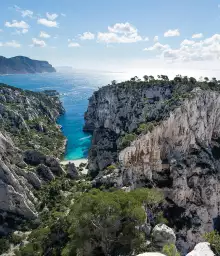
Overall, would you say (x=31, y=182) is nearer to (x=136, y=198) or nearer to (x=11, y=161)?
(x=11, y=161)

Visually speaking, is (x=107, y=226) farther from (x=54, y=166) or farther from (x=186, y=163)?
(x=54, y=166)

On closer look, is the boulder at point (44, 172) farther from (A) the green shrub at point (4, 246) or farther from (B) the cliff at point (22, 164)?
(A) the green shrub at point (4, 246)

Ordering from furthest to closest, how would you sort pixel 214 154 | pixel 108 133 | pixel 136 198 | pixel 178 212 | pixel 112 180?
pixel 108 133, pixel 214 154, pixel 178 212, pixel 112 180, pixel 136 198

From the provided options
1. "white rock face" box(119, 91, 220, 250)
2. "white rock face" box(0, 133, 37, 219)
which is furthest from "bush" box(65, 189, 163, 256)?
"white rock face" box(0, 133, 37, 219)

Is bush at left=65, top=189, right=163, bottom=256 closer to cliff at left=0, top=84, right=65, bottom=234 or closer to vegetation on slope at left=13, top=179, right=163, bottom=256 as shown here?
vegetation on slope at left=13, top=179, right=163, bottom=256

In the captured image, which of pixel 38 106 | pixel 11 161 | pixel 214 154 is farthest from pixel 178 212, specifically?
pixel 38 106

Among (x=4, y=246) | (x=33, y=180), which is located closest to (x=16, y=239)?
(x=4, y=246)

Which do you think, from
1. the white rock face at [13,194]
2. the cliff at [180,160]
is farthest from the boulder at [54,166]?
the white rock face at [13,194]
